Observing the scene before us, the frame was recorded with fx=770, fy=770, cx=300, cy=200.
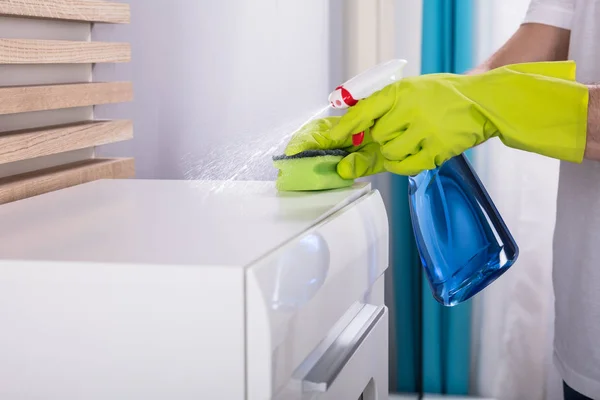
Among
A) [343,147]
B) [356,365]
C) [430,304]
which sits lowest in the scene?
[430,304]

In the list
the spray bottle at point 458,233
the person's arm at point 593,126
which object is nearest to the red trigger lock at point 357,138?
the spray bottle at point 458,233

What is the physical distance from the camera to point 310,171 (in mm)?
953

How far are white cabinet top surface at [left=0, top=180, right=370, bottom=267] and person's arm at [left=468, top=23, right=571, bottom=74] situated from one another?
57cm

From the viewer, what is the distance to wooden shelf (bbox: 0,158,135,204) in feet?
3.31

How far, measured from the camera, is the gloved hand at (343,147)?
38.2 inches

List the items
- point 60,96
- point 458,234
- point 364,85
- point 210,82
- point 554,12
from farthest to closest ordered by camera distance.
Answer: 1. point 210,82
2. point 554,12
3. point 60,96
4. point 458,234
5. point 364,85

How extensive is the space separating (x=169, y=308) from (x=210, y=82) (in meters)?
1.07

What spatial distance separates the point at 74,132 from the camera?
1.15m

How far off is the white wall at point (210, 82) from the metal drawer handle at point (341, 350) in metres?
0.45

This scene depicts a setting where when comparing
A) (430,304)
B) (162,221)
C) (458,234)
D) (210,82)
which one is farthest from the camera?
(430,304)

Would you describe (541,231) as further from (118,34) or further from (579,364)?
(118,34)

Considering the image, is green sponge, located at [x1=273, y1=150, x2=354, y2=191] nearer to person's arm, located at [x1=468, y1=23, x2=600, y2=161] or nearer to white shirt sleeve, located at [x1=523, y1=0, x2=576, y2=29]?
person's arm, located at [x1=468, y1=23, x2=600, y2=161]

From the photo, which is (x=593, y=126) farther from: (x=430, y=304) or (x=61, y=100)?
(x=430, y=304)

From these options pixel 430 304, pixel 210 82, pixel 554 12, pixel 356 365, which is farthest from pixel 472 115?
pixel 430 304
